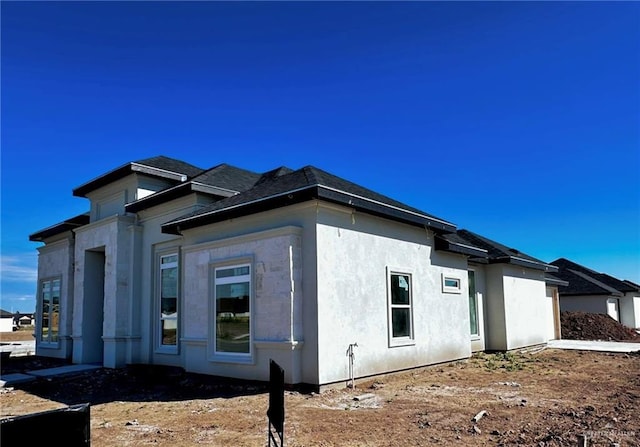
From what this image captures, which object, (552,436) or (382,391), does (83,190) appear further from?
(552,436)

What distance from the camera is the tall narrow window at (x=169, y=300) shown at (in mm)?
13672

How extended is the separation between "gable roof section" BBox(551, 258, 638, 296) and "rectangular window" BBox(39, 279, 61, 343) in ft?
107

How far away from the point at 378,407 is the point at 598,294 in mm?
31700

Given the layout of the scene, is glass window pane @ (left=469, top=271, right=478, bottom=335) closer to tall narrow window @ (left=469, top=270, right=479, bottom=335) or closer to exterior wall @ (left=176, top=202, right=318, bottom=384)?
tall narrow window @ (left=469, top=270, right=479, bottom=335)

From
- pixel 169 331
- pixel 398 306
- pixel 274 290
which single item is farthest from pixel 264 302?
pixel 169 331

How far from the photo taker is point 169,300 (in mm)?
13914

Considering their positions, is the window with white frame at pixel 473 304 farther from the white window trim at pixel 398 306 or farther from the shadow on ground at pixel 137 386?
the shadow on ground at pixel 137 386

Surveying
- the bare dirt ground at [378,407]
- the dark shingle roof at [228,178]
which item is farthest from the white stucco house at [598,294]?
the dark shingle roof at [228,178]

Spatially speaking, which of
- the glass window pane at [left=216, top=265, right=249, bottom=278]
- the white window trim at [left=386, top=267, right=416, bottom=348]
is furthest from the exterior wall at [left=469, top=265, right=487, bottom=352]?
the glass window pane at [left=216, top=265, right=249, bottom=278]

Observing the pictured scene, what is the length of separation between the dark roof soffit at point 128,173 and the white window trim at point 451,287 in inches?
341

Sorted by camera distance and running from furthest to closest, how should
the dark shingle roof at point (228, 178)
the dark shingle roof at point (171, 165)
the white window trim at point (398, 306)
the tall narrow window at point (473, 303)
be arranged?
the tall narrow window at point (473, 303)
the dark shingle roof at point (171, 165)
the dark shingle roof at point (228, 178)
the white window trim at point (398, 306)

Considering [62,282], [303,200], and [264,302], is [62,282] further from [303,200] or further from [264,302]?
[303,200]

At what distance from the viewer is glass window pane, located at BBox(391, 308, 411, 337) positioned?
12102mm

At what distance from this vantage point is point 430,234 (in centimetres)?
1391
